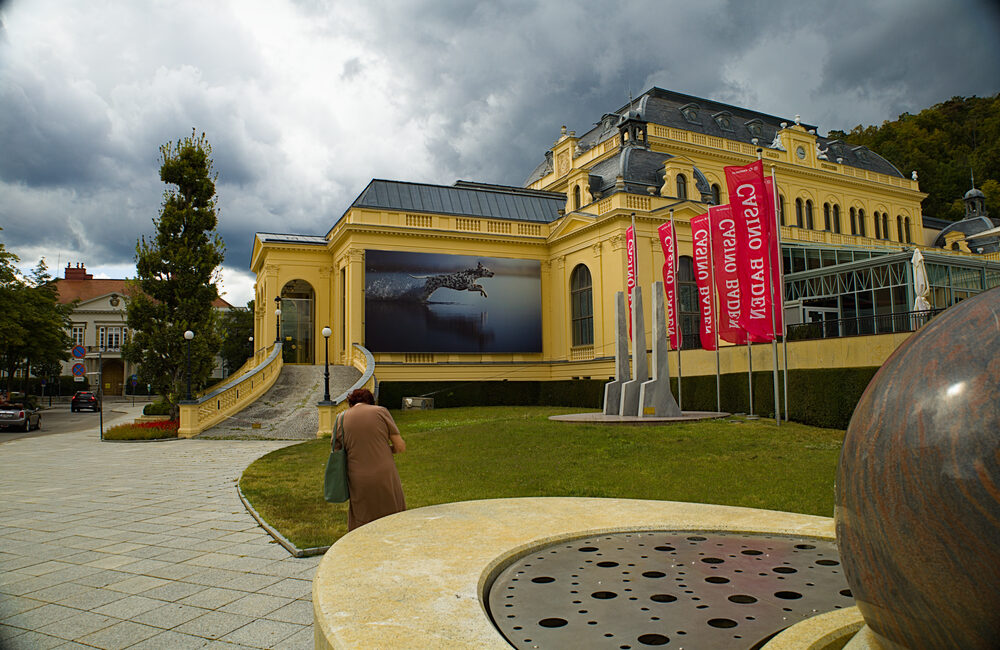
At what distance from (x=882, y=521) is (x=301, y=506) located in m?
8.19

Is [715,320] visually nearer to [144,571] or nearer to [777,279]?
[777,279]

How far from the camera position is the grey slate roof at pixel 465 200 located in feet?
116

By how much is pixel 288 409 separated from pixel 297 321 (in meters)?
14.9

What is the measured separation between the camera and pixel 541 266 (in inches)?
1447

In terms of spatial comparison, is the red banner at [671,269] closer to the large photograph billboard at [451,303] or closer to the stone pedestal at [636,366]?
the stone pedestal at [636,366]

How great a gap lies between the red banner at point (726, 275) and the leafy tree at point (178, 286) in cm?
2004

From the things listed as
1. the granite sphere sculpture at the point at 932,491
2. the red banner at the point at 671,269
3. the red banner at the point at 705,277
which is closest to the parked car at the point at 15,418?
the red banner at the point at 671,269

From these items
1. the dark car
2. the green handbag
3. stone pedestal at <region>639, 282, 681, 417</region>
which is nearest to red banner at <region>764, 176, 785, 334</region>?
stone pedestal at <region>639, 282, 681, 417</region>

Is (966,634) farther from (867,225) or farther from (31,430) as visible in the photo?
(867,225)

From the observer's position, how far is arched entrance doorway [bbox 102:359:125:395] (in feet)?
260

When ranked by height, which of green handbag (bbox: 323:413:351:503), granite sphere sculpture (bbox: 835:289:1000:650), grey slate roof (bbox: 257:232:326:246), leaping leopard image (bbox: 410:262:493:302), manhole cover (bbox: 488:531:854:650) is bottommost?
manhole cover (bbox: 488:531:854:650)

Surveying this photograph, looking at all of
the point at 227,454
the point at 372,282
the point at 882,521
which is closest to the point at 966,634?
the point at 882,521

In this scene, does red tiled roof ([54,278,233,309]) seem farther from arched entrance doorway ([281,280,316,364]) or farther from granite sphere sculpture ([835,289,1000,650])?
granite sphere sculpture ([835,289,1000,650])

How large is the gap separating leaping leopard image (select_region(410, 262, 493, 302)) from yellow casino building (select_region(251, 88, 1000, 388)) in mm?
63
